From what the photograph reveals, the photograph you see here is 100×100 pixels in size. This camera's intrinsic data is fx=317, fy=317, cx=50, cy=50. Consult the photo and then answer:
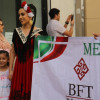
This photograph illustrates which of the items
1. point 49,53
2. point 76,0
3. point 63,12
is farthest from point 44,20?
point 49,53

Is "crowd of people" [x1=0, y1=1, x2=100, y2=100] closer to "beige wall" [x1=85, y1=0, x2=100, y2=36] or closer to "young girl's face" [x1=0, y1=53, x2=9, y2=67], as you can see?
"young girl's face" [x1=0, y1=53, x2=9, y2=67]

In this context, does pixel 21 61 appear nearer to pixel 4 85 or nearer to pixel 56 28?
pixel 4 85

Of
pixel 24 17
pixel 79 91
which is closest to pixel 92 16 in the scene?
pixel 24 17

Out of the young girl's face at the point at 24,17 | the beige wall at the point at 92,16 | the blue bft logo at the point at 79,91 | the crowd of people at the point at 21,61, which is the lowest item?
the blue bft logo at the point at 79,91

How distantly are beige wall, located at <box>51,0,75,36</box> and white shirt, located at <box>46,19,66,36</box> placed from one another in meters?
1.88

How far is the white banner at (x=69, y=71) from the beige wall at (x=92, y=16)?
14.7 ft

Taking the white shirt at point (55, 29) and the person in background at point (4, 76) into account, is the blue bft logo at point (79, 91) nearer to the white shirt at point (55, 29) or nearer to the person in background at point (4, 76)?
the person in background at point (4, 76)

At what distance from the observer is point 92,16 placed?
869cm

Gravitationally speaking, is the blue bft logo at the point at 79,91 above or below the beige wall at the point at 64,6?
below

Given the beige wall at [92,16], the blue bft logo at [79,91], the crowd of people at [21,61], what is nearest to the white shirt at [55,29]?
the crowd of people at [21,61]

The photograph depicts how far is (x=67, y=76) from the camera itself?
13.8 ft

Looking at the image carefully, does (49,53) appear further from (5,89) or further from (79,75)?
(5,89)

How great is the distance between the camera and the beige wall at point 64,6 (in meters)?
7.93

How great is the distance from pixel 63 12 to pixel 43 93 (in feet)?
13.3
